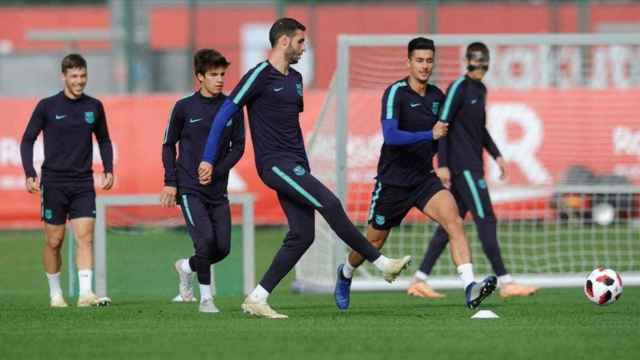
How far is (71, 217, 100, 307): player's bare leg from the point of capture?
13062 mm

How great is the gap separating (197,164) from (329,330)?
2.31 meters

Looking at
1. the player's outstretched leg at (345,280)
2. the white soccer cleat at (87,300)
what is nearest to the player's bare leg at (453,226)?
the player's outstretched leg at (345,280)

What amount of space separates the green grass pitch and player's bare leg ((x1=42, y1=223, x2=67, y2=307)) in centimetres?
17

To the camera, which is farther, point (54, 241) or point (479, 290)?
point (54, 241)

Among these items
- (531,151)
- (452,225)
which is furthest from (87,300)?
(531,151)

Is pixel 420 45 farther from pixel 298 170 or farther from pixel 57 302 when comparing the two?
pixel 57 302

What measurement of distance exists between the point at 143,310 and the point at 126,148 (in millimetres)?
12482

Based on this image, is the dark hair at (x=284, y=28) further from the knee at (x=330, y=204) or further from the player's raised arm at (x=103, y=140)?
the player's raised arm at (x=103, y=140)

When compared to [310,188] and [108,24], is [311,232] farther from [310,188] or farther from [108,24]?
[108,24]

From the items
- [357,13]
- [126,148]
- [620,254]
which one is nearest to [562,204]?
[620,254]

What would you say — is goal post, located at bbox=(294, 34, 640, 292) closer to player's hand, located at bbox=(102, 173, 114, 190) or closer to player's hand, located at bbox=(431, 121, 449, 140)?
player's hand, located at bbox=(102, 173, 114, 190)

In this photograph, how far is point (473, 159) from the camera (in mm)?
14016

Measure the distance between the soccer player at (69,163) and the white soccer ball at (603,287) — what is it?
13.1 ft

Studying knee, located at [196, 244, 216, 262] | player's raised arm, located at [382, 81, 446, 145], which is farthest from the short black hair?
knee, located at [196, 244, 216, 262]
